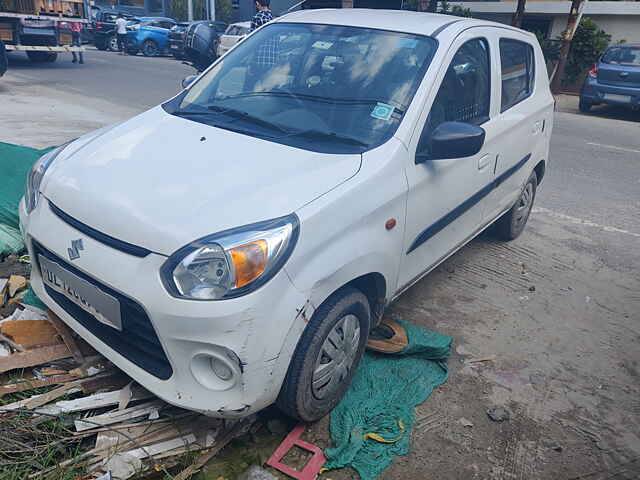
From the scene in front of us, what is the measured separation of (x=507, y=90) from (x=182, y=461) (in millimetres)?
3252

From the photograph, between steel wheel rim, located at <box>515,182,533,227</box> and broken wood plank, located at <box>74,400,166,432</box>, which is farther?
steel wheel rim, located at <box>515,182,533,227</box>

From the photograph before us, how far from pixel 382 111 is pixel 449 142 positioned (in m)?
0.39

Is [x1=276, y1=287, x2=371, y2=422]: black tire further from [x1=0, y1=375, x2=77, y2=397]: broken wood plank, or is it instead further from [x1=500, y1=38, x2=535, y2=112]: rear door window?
[x1=500, y1=38, x2=535, y2=112]: rear door window

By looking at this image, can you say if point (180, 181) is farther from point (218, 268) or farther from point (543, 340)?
point (543, 340)

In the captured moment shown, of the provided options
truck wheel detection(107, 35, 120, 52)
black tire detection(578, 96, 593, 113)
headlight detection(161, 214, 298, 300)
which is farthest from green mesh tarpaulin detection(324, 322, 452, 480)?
truck wheel detection(107, 35, 120, 52)

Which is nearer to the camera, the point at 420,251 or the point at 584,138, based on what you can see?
Answer: the point at 420,251

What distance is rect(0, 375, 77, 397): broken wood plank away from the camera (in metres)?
2.54

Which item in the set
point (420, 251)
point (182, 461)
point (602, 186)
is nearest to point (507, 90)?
point (420, 251)

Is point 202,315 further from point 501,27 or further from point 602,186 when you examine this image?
point 602,186

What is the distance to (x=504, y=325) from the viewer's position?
3754 millimetres

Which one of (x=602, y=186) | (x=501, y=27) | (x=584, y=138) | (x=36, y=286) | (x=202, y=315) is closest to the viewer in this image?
(x=202, y=315)

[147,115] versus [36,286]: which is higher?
Answer: [147,115]

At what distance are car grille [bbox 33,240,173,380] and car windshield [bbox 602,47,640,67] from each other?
45.3ft

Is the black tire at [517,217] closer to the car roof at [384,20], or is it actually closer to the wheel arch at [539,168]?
the wheel arch at [539,168]
